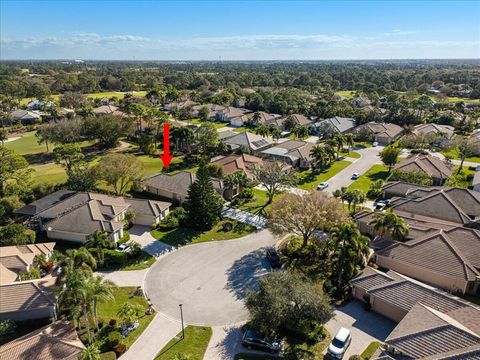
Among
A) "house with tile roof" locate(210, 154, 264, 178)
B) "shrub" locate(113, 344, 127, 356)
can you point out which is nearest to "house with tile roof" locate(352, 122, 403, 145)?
"house with tile roof" locate(210, 154, 264, 178)

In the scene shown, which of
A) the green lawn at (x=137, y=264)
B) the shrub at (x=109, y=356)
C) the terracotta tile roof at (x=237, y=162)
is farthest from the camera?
the terracotta tile roof at (x=237, y=162)

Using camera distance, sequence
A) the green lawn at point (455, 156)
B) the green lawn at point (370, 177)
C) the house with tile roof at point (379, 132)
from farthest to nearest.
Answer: the house with tile roof at point (379, 132) → the green lawn at point (455, 156) → the green lawn at point (370, 177)

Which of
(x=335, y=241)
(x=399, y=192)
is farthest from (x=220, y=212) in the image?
(x=399, y=192)

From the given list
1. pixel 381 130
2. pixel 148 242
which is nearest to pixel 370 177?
pixel 381 130

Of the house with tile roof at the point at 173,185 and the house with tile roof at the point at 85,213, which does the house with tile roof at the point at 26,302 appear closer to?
the house with tile roof at the point at 85,213

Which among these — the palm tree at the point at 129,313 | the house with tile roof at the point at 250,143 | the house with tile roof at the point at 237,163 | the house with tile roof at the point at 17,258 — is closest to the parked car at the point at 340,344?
the palm tree at the point at 129,313

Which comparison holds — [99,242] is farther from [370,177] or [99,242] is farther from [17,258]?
[370,177]

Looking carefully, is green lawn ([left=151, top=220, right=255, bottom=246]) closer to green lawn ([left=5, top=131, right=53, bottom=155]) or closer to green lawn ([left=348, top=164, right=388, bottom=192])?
green lawn ([left=348, top=164, right=388, bottom=192])
